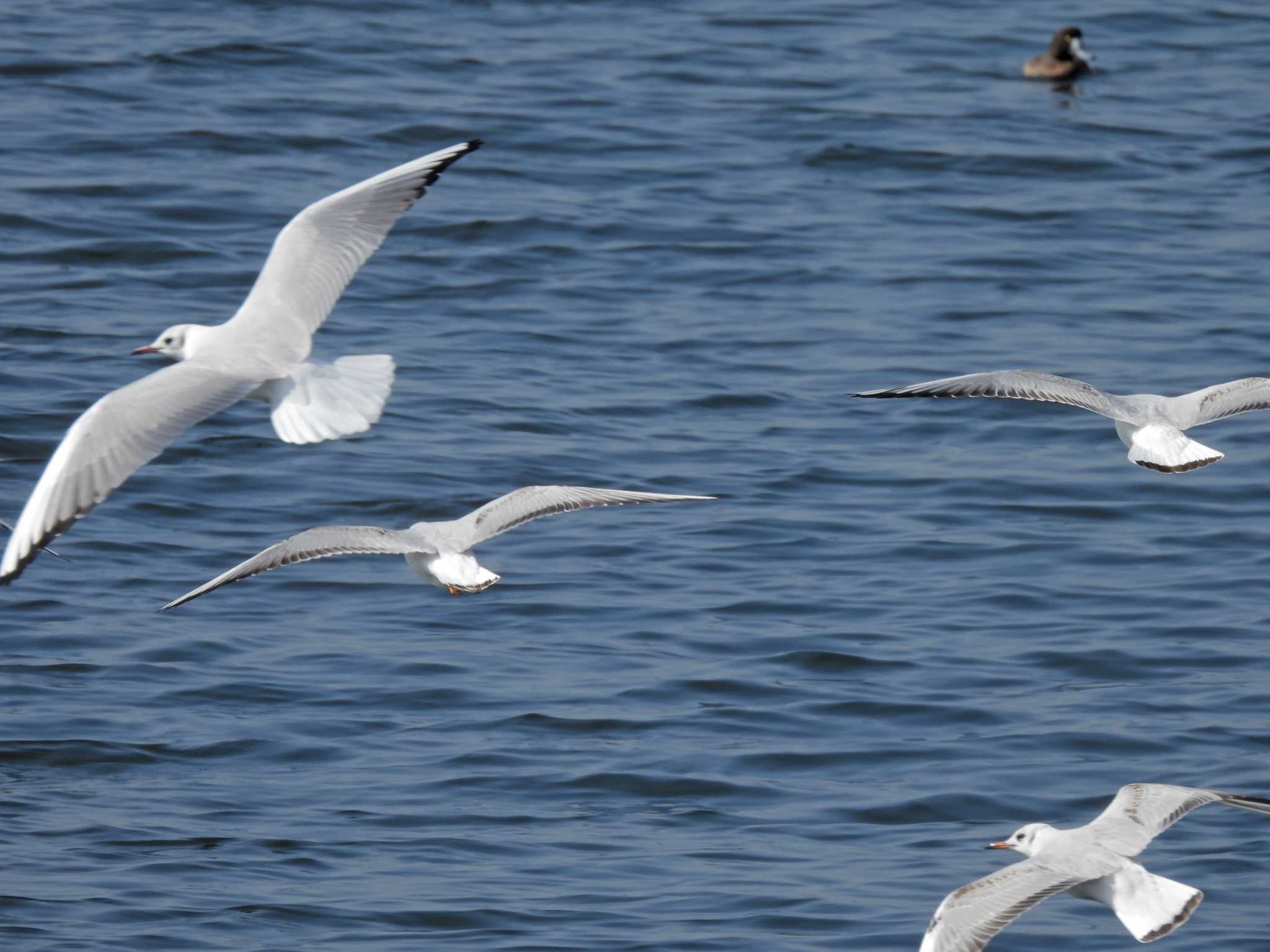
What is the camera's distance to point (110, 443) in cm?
757

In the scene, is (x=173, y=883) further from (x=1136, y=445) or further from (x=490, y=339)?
(x=490, y=339)

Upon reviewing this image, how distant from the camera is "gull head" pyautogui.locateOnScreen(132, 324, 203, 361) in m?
8.55

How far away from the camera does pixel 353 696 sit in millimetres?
9383

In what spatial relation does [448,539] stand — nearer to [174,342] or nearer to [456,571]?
[456,571]

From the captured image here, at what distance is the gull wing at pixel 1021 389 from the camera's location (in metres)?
8.04

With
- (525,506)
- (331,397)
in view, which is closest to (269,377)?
(331,397)

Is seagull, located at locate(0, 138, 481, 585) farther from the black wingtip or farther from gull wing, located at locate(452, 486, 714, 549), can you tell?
gull wing, located at locate(452, 486, 714, 549)

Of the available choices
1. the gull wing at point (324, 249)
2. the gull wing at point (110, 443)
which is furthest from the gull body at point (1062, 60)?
the gull wing at point (110, 443)

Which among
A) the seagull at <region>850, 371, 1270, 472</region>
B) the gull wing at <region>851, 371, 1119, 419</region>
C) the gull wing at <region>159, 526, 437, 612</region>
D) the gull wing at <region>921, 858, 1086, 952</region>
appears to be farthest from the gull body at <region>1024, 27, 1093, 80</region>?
the gull wing at <region>921, 858, 1086, 952</region>

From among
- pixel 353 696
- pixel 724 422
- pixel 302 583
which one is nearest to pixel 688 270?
pixel 724 422

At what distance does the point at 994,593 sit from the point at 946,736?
144cm

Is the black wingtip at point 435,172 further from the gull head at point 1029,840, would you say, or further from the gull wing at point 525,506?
the gull head at point 1029,840

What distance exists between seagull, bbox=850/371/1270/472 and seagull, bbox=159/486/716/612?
1.00 metres

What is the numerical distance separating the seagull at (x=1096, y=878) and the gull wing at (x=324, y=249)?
3.25 meters
